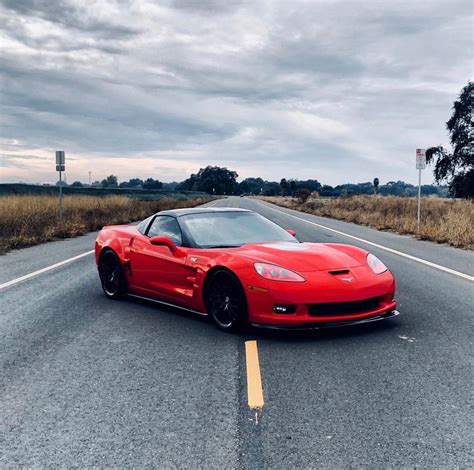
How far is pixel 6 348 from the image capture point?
518 cm

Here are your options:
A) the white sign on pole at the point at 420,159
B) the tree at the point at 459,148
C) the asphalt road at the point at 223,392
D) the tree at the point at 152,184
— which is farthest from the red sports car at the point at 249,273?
the tree at the point at 152,184

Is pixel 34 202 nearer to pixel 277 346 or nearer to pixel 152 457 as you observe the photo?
pixel 277 346

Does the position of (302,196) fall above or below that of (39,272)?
above

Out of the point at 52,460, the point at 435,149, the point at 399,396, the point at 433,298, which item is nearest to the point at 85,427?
the point at 52,460

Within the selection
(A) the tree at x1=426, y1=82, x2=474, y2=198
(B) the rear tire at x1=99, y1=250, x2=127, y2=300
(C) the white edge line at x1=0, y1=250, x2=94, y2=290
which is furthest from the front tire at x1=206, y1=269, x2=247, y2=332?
(A) the tree at x1=426, y1=82, x2=474, y2=198

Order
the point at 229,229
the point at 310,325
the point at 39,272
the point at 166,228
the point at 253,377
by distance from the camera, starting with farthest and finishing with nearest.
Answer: the point at 39,272 → the point at 166,228 → the point at 229,229 → the point at 310,325 → the point at 253,377

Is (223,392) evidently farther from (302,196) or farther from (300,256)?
(302,196)

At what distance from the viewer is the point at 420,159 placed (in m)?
20.1

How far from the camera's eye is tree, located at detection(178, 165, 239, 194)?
189 metres

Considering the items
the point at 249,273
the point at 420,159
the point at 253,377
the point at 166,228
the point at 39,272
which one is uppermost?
the point at 420,159

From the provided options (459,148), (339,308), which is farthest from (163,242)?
(459,148)

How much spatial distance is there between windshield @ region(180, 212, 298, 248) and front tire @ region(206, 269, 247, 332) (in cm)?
55

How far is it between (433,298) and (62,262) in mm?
7245

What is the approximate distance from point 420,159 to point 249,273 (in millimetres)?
16464
